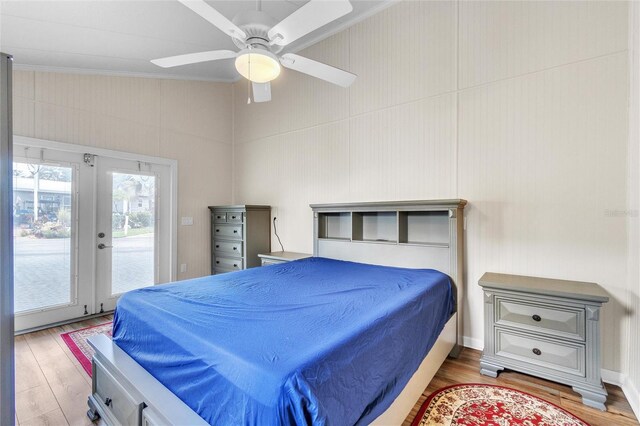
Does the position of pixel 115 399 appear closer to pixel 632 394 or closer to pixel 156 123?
pixel 632 394

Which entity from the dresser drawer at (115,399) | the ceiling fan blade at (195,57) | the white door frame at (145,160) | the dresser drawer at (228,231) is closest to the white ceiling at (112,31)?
the white door frame at (145,160)

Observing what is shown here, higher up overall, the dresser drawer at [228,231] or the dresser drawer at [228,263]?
the dresser drawer at [228,231]

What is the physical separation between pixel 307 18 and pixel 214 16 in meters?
0.53

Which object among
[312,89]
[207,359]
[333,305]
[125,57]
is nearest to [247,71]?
[333,305]

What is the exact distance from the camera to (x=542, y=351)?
2.05m

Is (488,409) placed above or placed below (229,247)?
below

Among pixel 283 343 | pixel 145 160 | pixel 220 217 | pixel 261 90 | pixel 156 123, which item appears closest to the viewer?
pixel 283 343

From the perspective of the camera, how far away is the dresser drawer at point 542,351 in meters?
1.93

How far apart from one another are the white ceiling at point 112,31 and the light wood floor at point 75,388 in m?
2.74

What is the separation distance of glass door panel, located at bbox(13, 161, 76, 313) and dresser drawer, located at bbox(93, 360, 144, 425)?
212cm

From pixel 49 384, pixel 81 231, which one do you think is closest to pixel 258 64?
pixel 49 384

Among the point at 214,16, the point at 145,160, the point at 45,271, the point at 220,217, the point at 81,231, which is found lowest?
the point at 45,271

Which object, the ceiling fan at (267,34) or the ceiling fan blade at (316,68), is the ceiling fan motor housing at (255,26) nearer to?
the ceiling fan at (267,34)

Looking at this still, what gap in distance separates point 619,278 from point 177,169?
4.93 meters
